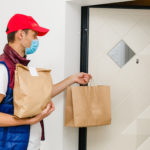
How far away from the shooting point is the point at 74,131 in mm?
2191

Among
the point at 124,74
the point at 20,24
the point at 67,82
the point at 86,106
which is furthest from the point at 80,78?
the point at 20,24

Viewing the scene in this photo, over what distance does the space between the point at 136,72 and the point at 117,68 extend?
0.52 ft

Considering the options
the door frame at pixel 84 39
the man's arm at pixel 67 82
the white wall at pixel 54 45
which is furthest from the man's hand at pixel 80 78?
the door frame at pixel 84 39

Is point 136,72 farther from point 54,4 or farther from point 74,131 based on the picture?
point 54,4

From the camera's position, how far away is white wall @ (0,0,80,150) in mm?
2020

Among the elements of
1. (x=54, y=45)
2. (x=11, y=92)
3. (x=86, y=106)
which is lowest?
(x=86, y=106)

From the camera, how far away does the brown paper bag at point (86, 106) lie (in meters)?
1.87

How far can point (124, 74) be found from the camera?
7.30ft

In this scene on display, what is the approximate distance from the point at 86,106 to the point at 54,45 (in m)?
0.52

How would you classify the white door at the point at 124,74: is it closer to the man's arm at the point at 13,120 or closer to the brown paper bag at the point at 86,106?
the brown paper bag at the point at 86,106

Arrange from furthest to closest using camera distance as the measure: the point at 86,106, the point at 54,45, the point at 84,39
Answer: the point at 84,39 → the point at 54,45 → the point at 86,106

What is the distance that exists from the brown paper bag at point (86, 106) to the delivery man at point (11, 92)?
39 centimetres

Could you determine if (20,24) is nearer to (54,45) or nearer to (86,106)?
(54,45)

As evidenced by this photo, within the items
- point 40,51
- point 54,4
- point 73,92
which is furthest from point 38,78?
point 54,4
